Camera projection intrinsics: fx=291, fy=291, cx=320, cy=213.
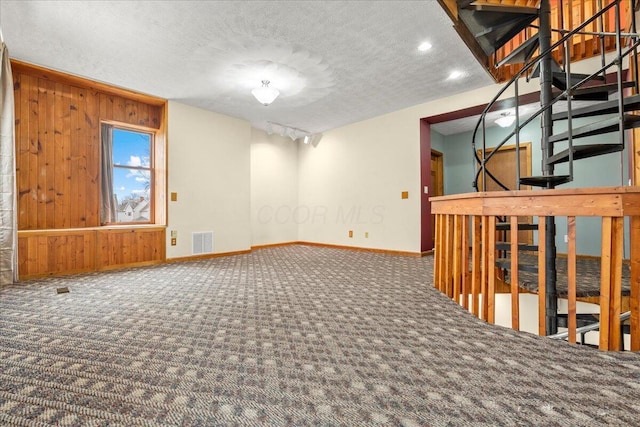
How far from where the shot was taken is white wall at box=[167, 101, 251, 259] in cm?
472

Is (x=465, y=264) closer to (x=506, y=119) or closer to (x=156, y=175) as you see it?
(x=506, y=119)

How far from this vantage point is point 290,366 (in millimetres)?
1487

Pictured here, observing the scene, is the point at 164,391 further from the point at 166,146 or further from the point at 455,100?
the point at 455,100

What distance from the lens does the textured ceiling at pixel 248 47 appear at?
2621mm

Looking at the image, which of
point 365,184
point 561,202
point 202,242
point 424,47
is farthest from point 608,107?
point 202,242

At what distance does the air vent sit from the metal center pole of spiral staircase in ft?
15.2

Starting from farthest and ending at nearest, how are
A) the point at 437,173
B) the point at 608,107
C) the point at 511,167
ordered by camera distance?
the point at 437,173 < the point at 511,167 < the point at 608,107

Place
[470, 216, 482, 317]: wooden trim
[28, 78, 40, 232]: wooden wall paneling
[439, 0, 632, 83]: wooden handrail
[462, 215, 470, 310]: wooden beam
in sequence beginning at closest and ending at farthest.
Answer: [470, 216, 482, 317]: wooden trim, [462, 215, 470, 310]: wooden beam, [439, 0, 632, 83]: wooden handrail, [28, 78, 40, 232]: wooden wall paneling

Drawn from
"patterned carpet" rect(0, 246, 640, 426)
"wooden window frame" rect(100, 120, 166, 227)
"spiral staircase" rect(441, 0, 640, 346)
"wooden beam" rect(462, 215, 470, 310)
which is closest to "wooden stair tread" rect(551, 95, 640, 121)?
"spiral staircase" rect(441, 0, 640, 346)

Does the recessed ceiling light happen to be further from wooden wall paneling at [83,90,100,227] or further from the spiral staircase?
wooden wall paneling at [83,90,100,227]

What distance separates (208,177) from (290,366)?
169 inches

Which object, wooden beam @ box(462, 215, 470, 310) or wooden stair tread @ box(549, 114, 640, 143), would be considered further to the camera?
wooden beam @ box(462, 215, 470, 310)

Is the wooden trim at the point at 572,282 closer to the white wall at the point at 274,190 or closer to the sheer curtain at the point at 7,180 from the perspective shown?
the sheer curtain at the point at 7,180

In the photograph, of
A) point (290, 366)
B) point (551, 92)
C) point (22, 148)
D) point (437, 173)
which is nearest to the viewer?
point (290, 366)
